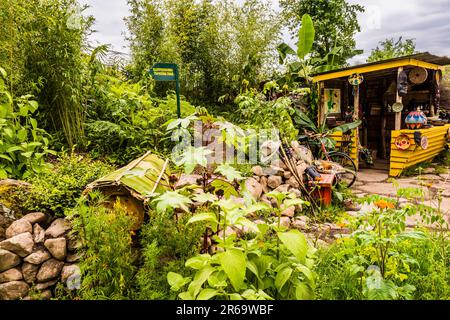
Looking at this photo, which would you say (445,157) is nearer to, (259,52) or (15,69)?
(259,52)

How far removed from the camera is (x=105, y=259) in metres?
2.00

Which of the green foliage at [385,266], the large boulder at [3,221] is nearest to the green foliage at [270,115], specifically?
the green foliage at [385,266]

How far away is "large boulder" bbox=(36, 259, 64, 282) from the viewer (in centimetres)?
229

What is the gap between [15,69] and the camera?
402cm

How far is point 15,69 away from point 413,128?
284 inches

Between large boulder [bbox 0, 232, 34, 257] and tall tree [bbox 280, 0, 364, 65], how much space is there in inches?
430

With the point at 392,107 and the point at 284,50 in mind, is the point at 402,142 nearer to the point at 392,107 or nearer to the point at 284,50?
the point at 392,107

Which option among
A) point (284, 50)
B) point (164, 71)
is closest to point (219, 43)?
point (284, 50)

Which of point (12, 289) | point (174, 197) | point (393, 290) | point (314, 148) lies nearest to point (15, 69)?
point (12, 289)

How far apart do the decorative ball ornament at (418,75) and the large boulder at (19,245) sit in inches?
316

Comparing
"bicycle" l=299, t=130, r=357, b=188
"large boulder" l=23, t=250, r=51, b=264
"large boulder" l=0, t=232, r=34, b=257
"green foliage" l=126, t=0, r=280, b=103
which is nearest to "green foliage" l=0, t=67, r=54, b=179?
"large boulder" l=0, t=232, r=34, b=257

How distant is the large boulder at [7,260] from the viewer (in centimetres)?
224

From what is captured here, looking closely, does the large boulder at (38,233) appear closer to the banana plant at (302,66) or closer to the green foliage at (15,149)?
the green foliage at (15,149)
